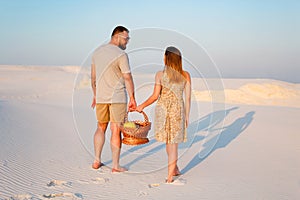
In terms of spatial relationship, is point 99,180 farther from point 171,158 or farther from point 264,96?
point 264,96

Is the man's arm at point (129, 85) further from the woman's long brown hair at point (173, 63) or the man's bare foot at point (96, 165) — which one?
the man's bare foot at point (96, 165)

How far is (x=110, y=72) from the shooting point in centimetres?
507

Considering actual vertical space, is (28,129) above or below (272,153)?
below

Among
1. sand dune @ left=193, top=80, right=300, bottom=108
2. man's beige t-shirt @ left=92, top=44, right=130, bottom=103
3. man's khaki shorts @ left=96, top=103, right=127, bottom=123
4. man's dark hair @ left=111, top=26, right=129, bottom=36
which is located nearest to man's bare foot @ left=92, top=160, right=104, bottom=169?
man's khaki shorts @ left=96, top=103, right=127, bottom=123

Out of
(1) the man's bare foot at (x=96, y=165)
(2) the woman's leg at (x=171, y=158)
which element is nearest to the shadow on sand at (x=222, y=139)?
(2) the woman's leg at (x=171, y=158)

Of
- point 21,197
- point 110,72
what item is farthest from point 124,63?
point 21,197

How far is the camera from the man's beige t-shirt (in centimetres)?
498

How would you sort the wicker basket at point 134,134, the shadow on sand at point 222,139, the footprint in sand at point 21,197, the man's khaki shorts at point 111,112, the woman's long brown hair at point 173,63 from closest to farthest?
the footprint in sand at point 21,197
the woman's long brown hair at point 173,63
the man's khaki shorts at point 111,112
the wicker basket at point 134,134
the shadow on sand at point 222,139

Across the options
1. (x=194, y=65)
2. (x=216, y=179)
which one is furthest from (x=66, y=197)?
(x=194, y=65)

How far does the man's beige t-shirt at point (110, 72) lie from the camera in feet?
16.3

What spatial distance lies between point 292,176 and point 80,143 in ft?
13.6

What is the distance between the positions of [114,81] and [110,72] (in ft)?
0.47

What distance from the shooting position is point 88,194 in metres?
4.38

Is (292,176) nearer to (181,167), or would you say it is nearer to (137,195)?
(181,167)
